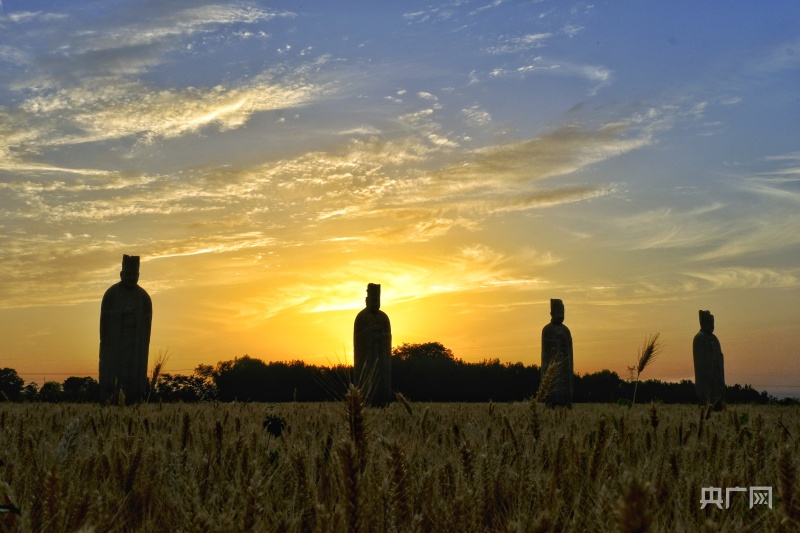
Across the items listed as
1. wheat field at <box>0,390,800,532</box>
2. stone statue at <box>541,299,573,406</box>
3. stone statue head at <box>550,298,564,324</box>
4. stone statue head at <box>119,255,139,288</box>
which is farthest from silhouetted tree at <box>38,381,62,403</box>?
stone statue head at <box>550,298,564,324</box>

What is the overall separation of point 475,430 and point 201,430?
5.70ft

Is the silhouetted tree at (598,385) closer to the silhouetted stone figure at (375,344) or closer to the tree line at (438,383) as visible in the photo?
the tree line at (438,383)

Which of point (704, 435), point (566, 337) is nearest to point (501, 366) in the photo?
point (566, 337)

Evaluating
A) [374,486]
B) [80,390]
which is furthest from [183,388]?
[374,486]

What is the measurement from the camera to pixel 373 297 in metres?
16.3

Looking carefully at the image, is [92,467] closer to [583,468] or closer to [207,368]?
[583,468]

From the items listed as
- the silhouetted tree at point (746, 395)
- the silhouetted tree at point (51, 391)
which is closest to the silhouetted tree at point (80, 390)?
the silhouetted tree at point (51, 391)

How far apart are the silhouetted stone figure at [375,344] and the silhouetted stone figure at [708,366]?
9741 mm

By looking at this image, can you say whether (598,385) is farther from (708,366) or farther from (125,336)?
(125,336)

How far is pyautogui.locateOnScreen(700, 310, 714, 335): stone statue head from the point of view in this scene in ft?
67.5

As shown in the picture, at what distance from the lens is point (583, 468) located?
3.00 metres
